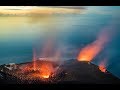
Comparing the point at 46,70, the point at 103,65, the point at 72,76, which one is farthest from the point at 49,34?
the point at 103,65

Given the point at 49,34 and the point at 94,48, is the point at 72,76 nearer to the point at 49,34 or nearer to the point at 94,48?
the point at 94,48

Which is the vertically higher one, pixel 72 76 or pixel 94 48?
pixel 94 48

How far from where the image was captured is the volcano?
3477mm

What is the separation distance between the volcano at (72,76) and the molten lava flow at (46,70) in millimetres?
48

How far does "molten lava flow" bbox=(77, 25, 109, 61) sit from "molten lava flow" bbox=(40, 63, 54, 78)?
0.31m

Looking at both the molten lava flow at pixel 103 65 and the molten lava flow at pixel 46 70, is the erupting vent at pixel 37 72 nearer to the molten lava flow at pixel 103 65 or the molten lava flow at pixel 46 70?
the molten lava flow at pixel 46 70

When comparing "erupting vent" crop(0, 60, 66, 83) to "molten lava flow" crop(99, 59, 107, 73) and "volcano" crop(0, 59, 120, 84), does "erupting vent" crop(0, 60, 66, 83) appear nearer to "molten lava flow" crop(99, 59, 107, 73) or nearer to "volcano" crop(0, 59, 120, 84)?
"volcano" crop(0, 59, 120, 84)

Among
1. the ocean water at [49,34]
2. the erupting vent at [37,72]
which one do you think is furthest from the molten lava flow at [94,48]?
the erupting vent at [37,72]

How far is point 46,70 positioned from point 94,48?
54 cm

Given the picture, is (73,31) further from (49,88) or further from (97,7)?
(49,88)

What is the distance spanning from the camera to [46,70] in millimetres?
3520

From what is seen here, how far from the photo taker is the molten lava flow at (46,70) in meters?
3.51
